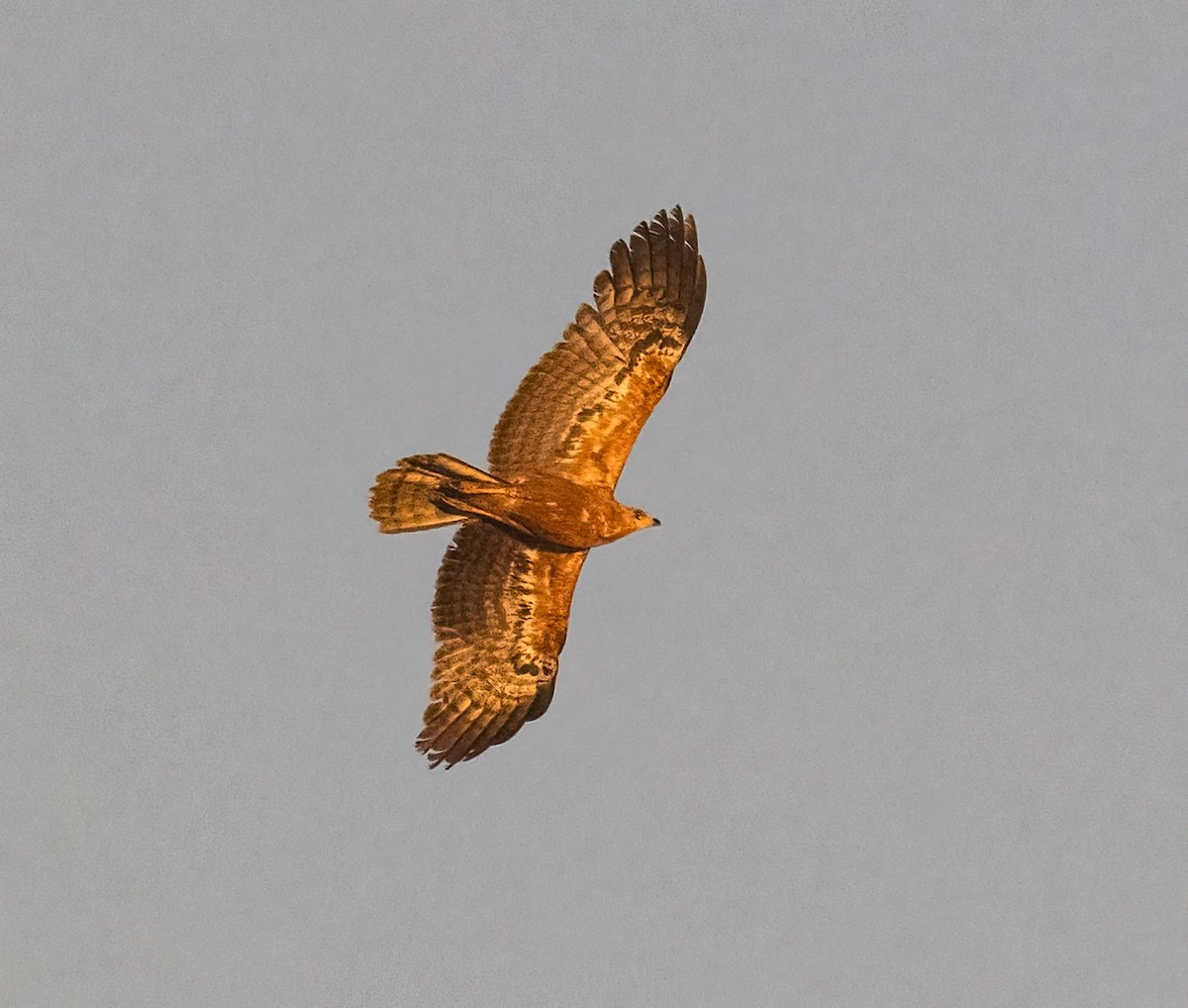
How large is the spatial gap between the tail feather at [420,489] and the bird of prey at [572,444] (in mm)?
10

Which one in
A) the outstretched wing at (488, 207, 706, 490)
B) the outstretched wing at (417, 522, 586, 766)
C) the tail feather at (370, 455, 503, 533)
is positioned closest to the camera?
the tail feather at (370, 455, 503, 533)

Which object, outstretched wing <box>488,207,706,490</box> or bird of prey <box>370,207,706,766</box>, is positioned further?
outstretched wing <box>488,207,706,490</box>

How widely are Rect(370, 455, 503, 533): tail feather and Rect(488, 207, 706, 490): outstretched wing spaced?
0.60m

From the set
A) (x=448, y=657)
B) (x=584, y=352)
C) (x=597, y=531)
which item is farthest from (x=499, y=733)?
(x=584, y=352)

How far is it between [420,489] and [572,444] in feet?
5.56

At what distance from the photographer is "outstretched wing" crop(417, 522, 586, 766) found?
23297 millimetres

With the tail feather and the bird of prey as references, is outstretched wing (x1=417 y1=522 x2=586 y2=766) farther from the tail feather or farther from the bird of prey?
the tail feather

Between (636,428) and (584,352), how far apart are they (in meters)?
0.96

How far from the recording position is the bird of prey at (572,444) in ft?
72.1

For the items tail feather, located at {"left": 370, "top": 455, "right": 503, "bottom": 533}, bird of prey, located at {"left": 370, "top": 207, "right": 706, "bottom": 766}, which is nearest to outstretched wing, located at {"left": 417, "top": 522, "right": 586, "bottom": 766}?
bird of prey, located at {"left": 370, "top": 207, "right": 706, "bottom": 766}

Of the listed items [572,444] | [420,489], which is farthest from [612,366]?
[420,489]

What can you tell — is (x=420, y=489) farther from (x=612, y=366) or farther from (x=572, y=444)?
(x=612, y=366)

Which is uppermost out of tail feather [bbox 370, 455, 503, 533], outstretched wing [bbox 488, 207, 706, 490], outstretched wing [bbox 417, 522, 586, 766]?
outstretched wing [bbox 488, 207, 706, 490]

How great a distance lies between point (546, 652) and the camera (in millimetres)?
23516
